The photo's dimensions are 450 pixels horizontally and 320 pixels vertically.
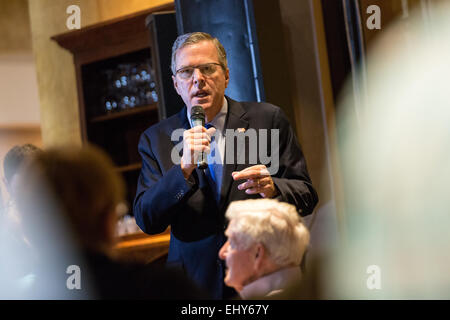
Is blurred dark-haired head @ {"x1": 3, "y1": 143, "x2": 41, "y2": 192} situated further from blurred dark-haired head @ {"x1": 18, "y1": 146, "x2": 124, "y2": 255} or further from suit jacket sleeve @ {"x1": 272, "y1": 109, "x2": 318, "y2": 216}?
suit jacket sleeve @ {"x1": 272, "y1": 109, "x2": 318, "y2": 216}

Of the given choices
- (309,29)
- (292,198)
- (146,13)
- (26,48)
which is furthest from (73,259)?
(26,48)

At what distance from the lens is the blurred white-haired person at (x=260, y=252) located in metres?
1.72

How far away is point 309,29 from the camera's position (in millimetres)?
3434

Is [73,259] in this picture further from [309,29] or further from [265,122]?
[309,29]

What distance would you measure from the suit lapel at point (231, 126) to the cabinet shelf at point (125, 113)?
305cm

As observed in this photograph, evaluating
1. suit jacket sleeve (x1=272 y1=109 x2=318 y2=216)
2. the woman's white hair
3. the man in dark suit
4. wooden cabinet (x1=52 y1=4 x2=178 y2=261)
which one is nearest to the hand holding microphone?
the man in dark suit

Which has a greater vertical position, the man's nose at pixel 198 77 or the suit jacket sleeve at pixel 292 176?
the man's nose at pixel 198 77

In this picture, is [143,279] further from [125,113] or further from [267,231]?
[125,113]

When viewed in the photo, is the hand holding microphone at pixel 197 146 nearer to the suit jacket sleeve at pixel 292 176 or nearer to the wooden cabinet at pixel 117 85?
the suit jacket sleeve at pixel 292 176

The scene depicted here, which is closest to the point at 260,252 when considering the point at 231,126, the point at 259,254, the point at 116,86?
the point at 259,254

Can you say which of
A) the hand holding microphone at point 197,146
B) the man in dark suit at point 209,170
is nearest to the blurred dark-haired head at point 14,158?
the man in dark suit at point 209,170

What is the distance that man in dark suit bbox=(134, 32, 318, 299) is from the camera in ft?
6.52
